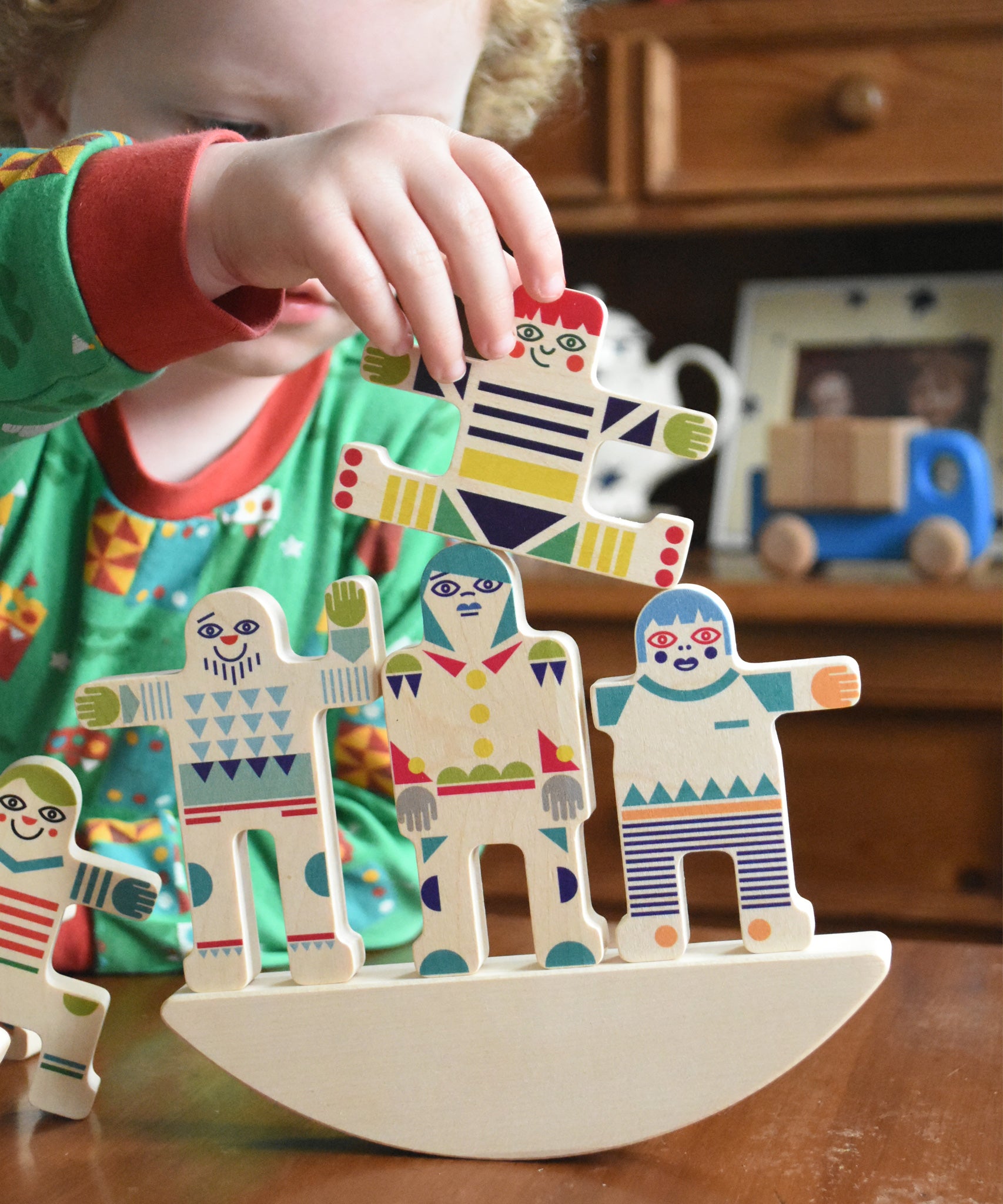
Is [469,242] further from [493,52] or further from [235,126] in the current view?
[493,52]

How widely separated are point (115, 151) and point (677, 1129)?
0.40 meters

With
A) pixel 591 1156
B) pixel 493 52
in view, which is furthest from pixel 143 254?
pixel 493 52

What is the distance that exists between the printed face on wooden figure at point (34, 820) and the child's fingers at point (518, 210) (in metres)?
0.25

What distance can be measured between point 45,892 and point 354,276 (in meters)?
0.25

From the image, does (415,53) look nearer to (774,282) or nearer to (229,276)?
(229,276)

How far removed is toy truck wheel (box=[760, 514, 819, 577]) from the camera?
142 cm

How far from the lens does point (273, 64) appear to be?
0.62m

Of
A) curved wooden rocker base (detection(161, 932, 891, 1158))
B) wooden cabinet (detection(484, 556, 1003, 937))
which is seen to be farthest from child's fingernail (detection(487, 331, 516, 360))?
wooden cabinet (detection(484, 556, 1003, 937))

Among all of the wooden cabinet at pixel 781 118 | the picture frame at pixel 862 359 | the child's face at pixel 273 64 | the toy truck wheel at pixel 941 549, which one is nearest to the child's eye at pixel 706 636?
the child's face at pixel 273 64

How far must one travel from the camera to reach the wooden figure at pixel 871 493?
1.40 meters

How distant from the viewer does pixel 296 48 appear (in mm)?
611

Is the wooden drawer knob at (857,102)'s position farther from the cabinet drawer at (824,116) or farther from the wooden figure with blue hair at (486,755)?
the wooden figure with blue hair at (486,755)

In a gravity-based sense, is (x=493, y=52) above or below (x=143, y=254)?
above

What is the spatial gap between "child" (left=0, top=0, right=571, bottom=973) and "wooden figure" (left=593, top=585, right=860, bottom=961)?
0.40ft
